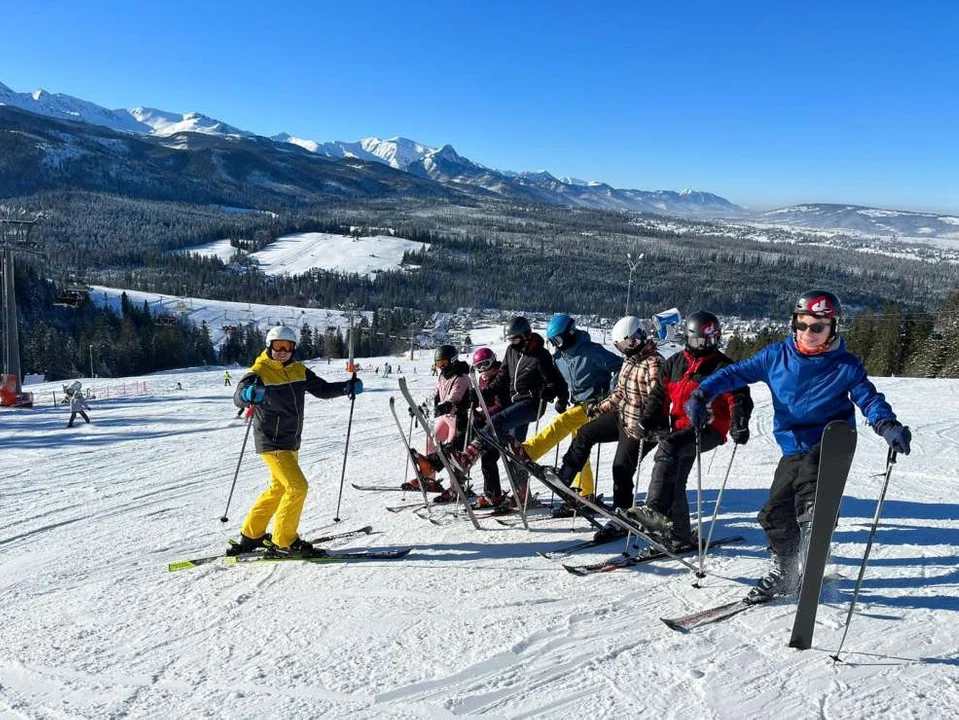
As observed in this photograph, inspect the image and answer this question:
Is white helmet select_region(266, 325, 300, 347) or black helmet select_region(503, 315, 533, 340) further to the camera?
black helmet select_region(503, 315, 533, 340)

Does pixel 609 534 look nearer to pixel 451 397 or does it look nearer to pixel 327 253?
pixel 451 397

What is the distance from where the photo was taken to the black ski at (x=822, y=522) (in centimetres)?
308

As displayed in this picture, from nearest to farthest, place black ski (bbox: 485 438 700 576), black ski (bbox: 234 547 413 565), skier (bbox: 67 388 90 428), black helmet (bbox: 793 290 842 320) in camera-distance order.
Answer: black helmet (bbox: 793 290 842 320) → black ski (bbox: 485 438 700 576) → black ski (bbox: 234 547 413 565) → skier (bbox: 67 388 90 428)

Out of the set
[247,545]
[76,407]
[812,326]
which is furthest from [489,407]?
[76,407]

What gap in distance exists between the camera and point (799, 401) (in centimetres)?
350

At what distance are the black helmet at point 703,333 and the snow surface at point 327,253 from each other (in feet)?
508

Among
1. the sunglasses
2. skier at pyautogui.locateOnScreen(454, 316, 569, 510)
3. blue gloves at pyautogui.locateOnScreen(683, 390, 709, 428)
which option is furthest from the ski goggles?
skier at pyautogui.locateOnScreen(454, 316, 569, 510)

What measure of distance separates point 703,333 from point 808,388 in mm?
897

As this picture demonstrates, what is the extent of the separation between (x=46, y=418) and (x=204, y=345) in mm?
62746

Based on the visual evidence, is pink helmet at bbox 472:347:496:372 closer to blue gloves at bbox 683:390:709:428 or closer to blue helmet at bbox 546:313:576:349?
blue helmet at bbox 546:313:576:349

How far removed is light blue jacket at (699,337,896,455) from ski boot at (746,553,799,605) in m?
0.64

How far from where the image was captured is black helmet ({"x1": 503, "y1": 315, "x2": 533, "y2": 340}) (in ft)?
18.4

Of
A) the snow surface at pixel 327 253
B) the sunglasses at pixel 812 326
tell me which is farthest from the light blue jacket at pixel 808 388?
the snow surface at pixel 327 253

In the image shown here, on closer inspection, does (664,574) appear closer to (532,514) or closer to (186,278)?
(532,514)
